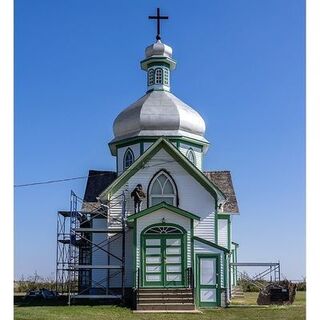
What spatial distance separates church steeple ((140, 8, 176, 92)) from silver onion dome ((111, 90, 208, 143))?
0.62m

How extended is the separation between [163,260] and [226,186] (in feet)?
18.6

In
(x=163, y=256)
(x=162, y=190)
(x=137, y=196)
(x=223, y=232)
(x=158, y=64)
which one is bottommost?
(x=163, y=256)

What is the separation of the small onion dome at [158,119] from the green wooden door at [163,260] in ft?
15.3

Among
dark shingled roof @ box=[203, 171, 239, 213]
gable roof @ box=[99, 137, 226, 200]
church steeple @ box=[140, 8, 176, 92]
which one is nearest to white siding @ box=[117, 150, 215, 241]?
gable roof @ box=[99, 137, 226, 200]

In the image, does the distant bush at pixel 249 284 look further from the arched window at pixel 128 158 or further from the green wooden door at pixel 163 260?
the arched window at pixel 128 158

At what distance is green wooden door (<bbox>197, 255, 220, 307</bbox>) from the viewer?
57.2 ft

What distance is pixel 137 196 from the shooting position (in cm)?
1838

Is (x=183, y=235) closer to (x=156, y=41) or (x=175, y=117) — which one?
(x=175, y=117)

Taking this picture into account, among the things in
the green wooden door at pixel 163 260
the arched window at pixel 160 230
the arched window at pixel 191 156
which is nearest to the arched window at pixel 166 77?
the arched window at pixel 191 156

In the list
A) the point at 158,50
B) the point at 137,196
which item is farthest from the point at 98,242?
the point at 158,50

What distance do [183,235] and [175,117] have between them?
518 cm

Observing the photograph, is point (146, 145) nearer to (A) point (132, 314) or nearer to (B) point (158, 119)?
(B) point (158, 119)

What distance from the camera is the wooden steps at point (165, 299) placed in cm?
1580
